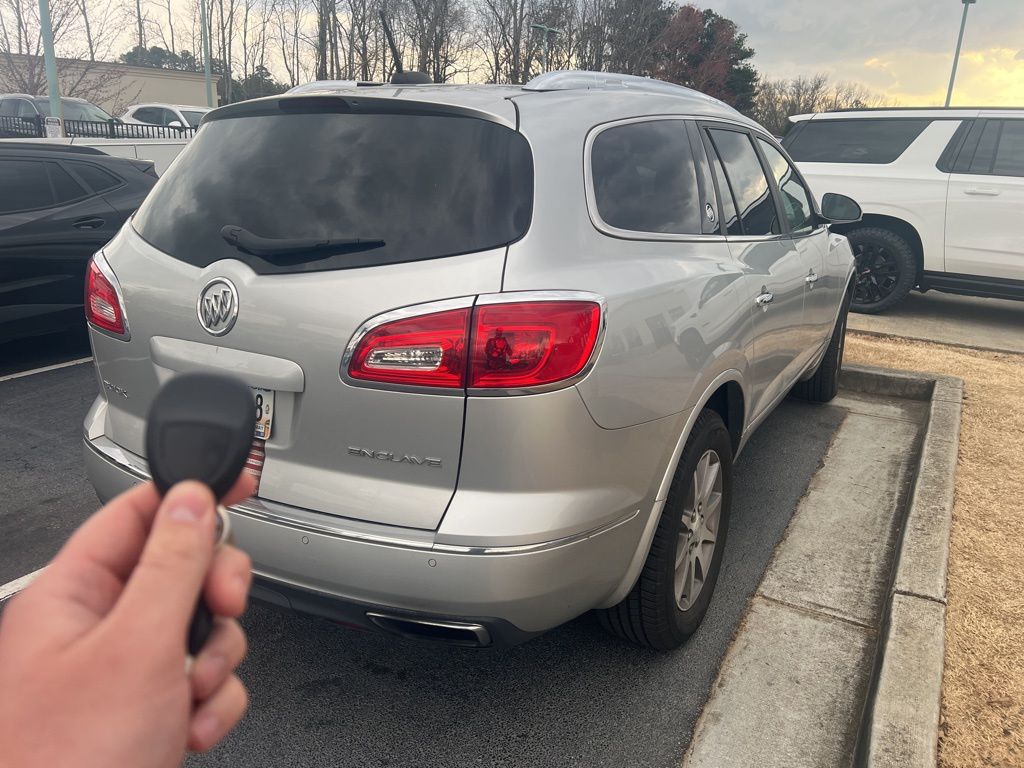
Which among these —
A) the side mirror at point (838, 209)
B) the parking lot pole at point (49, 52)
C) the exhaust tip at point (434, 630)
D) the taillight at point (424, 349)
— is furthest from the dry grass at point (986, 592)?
the parking lot pole at point (49, 52)

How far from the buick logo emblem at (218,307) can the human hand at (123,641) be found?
1565 millimetres

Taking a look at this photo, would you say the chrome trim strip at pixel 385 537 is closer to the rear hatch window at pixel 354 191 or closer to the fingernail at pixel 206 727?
the rear hatch window at pixel 354 191

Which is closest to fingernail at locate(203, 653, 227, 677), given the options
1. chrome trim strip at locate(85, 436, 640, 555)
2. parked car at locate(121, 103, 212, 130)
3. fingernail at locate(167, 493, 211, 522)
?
fingernail at locate(167, 493, 211, 522)

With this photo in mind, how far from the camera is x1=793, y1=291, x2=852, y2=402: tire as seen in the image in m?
5.36

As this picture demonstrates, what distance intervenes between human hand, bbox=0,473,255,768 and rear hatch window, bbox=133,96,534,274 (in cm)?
148

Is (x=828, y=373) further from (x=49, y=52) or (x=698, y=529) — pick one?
(x=49, y=52)

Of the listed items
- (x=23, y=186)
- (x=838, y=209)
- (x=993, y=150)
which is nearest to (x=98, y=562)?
(x=838, y=209)

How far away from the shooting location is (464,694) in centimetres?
256

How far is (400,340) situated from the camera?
78.0 inches

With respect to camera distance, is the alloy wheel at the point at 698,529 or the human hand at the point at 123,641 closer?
the human hand at the point at 123,641

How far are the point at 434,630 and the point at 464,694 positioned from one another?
0.60m

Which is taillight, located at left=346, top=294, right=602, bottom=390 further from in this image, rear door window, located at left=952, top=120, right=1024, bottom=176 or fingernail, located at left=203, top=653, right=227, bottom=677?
rear door window, located at left=952, top=120, right=1024, bottom=176

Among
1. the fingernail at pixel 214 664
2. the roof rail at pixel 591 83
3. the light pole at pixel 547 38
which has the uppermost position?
the light pole at pixel 547 38

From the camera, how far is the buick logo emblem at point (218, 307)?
2158 millimetres
